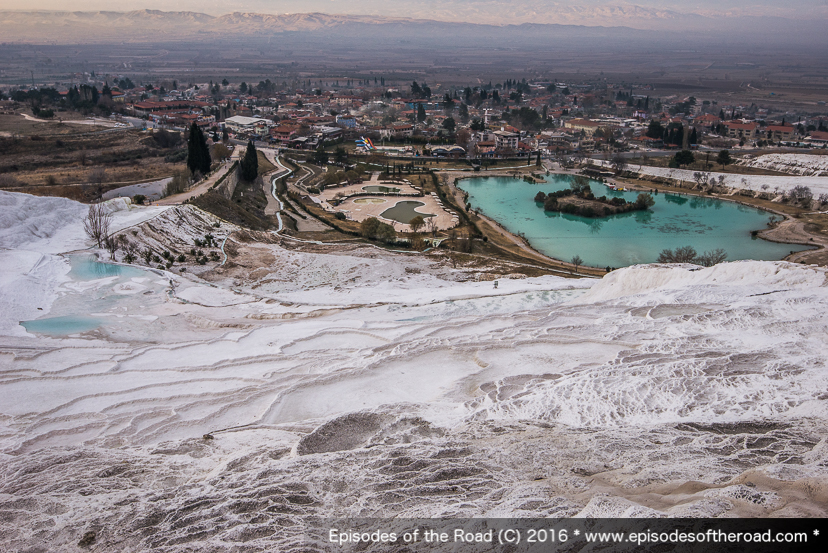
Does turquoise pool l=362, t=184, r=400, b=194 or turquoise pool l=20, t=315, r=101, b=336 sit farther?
turquoise pool l=362, t=184, r=400, b=194

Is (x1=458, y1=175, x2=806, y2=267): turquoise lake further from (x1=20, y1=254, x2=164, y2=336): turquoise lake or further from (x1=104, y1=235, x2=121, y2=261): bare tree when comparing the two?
(x1=20, y1=254, x2=164, y2=336): turquoise lake

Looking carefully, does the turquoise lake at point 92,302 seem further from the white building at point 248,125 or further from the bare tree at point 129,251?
the white building at point 248,125

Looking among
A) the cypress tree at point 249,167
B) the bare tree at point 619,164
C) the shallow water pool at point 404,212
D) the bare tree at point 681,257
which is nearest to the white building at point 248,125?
the cypress tree at point 249,167

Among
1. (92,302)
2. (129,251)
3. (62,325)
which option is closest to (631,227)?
(129,251)

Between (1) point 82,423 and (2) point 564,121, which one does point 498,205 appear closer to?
(1) point 82,423

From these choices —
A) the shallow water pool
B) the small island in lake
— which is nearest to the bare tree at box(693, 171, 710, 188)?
the small island in lake

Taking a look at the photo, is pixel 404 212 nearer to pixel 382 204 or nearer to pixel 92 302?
pixel 382 204

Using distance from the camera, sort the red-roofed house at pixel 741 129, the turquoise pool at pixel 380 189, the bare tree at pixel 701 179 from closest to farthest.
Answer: the turquoise pool at pixel 380 189 → the bare tree at pixel 701 179 → the red-roofed house at pixel 741 129
